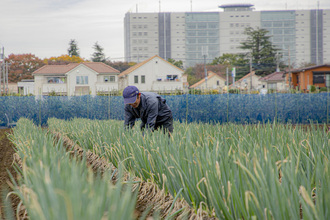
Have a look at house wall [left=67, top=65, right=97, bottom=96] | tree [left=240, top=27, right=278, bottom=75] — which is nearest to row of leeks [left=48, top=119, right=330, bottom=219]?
house wall [left=67, top=65, right=97, bottom=96]

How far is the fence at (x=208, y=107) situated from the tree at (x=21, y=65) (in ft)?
142

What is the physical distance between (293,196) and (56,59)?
6633 centimetres

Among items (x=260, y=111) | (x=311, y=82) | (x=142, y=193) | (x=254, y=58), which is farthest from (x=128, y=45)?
(x=142, y=193)

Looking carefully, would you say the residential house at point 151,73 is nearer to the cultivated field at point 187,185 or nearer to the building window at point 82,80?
the building window at point 82,80

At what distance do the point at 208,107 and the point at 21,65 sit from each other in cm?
4829

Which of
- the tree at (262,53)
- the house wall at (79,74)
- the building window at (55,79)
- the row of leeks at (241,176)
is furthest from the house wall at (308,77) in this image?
the row of leeks at (241,176)

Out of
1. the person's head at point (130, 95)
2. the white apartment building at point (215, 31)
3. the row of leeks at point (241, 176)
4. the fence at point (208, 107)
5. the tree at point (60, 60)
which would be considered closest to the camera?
the row of leeks at point (241, 176)

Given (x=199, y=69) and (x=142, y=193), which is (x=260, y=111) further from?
(x=199, y=69)

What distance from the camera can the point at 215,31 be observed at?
10156 centimetres

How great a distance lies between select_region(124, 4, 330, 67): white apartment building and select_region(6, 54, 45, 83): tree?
4287 cm

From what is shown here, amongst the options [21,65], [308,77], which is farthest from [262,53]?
[21,65]

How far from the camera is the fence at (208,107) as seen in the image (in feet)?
55.3

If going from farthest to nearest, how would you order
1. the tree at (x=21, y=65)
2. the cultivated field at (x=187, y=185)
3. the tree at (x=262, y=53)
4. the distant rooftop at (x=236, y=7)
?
the distant rooftop at (x=236, y=7)
the tree at (x=262, y=53)
the tree at (x=21, y=65)
the cultivated field at (x=187, y=185)

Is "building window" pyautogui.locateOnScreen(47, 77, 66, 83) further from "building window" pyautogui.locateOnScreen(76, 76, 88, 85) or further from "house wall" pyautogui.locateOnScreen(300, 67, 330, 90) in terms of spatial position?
"house wall" pyautogui.locateOnScreen(300, 67, 330, 90)
